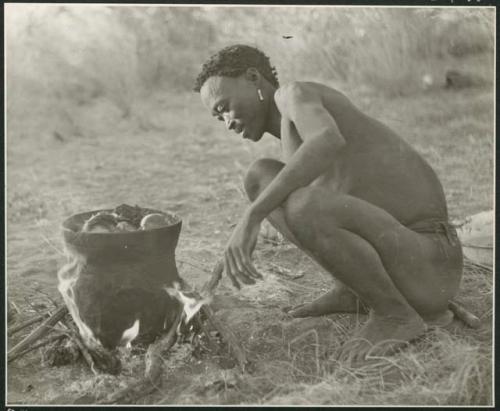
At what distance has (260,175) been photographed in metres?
2.88

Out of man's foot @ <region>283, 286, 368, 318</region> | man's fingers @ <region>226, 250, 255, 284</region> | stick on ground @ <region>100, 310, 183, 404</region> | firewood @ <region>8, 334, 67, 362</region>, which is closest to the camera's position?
man's fingers @ <region>226, 250, 255, 284</region>

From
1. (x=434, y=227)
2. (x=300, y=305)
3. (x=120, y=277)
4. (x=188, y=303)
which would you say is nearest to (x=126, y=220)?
(x=120, y=277)

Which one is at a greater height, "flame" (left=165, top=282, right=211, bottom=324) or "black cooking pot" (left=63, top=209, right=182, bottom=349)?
"black cooking pot" (left=63, top=209, right=182, bottom=349)

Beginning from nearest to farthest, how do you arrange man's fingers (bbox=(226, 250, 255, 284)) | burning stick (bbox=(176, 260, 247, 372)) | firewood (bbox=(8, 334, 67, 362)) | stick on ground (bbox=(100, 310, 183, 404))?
1. man's fingers (bbox=(226, 250, 255, 284))
2. stick on ground (bbox=(100, 310, 183, 404))
3. burning stick (bbox=(176, 260, 247, 372))
4. firewood (bbox=(8, 334, 67, 362))

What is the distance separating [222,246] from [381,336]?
1.64 meters

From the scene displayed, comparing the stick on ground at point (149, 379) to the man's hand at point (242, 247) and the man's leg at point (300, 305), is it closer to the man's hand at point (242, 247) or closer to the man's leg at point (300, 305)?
the man's hand at point (242, 247)

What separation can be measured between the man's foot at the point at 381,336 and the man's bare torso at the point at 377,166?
18.3 inches

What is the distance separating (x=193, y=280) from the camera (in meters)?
3.73

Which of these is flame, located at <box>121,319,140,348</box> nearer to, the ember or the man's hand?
the ember

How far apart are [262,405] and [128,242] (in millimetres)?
950

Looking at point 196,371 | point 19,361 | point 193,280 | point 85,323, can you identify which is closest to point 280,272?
point 193,280

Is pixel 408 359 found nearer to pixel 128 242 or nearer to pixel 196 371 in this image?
pixel 196 371

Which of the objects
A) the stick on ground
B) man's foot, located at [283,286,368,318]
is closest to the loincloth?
man's foot, located at [283,286,368,318]

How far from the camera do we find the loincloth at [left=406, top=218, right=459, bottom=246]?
2.84 meters
